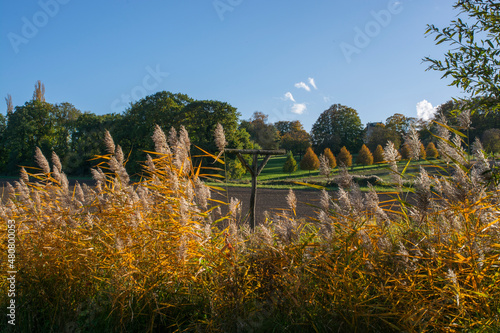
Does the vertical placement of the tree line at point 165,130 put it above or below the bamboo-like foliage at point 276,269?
above

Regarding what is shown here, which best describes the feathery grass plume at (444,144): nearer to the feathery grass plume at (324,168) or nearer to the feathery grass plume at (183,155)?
the feathery grass plume at (324,168)

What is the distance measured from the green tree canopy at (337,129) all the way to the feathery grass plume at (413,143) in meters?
32.1

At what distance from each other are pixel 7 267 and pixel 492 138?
1992cm

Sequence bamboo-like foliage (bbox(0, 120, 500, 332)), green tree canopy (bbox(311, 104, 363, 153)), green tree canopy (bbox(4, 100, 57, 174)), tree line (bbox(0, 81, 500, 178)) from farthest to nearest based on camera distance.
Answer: green tree canopy (bbox(311, 104, 363, 153)) → green tree canopy (bbox(4, 100, 57, 174)) → tree line (bbox(0, 81, 500, 178)) → bamboo-like foliage (bbox(0, 120, 500, 332))

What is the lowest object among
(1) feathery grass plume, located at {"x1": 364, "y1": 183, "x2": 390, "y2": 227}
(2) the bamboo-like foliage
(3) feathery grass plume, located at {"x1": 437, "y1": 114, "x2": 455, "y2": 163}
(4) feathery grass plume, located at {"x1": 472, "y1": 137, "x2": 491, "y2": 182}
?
(2) the bamboo-like foliage

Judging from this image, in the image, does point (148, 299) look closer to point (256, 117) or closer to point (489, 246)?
point (489, 246)

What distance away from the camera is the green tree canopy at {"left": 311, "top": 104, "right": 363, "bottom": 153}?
34969 mm

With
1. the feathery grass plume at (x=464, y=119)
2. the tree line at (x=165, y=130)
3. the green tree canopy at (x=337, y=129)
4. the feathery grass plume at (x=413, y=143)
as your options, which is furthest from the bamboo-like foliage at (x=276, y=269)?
the green tree canopy at (x=337, y=129)

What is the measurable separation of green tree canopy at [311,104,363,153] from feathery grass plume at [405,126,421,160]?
105ft

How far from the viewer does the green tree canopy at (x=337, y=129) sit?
35.0m

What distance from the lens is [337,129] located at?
38.7 m

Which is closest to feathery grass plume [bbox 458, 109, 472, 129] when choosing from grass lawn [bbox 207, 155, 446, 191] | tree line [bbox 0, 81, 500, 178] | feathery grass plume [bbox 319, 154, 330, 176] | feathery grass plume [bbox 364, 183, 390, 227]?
grass lawn [bbox 207, 155, 446, 191]

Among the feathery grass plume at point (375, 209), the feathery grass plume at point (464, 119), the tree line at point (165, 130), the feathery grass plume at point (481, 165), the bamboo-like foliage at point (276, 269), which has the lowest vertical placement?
the bamboo-like foliage at point (276, 269)

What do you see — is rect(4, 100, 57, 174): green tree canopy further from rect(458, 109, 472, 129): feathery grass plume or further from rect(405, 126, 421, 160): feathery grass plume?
rect(458, 109, 472, 129): feathery grass plume
